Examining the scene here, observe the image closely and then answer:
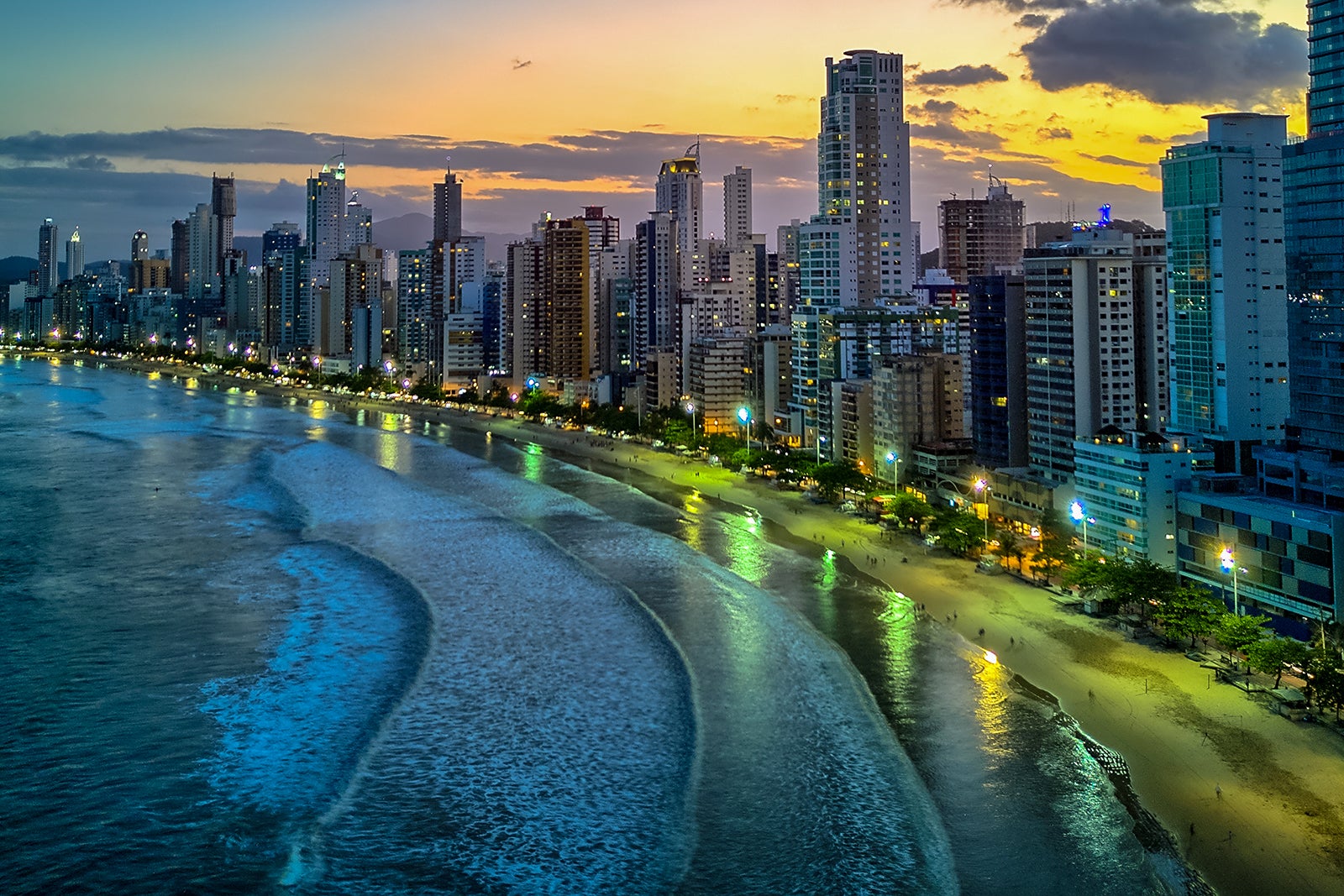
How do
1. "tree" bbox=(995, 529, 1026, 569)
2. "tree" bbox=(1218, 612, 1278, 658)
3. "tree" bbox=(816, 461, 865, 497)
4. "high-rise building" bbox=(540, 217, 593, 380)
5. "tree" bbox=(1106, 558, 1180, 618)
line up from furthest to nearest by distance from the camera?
1. "high-rise building" bbox=(540, 217, 593, 380)
2. "tree" bbox=(816, 461, 865, 497)
3. "tree" bbox=(995, 529, 1026, 569)
4. "tree" bbox=(1106, 558, 1180, 618)
5. "tree" bbox=(1218, 612, 1278, 658)

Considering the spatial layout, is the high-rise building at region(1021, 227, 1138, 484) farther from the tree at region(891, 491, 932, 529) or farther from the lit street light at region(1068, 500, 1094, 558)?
the lit street light at region(1068, 500, 1094, 558)

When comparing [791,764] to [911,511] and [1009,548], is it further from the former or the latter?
[911,511]

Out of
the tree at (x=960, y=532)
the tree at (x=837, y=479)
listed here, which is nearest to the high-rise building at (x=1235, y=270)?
the tree at (x=960, y=532)

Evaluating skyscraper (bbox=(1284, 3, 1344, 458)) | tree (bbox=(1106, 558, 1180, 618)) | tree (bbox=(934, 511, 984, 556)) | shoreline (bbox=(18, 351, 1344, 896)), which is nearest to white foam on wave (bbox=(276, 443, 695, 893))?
shoreline (bbox=(18, 351, 1344, 896))

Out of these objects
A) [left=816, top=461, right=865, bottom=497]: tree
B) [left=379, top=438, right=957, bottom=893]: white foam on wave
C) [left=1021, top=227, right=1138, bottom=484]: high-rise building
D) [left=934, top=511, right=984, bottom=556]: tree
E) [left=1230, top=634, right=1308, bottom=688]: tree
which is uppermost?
[left=1021, top=227, right=1138, bottom=484]: high-rise building

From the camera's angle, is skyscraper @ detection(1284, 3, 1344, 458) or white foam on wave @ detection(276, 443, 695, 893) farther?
skyscraper @ detection(1284, 3, 1344, 458)

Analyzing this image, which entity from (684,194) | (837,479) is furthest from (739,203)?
(837,479)

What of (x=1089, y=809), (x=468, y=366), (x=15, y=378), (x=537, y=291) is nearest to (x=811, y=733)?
(x=1089, y=809)
